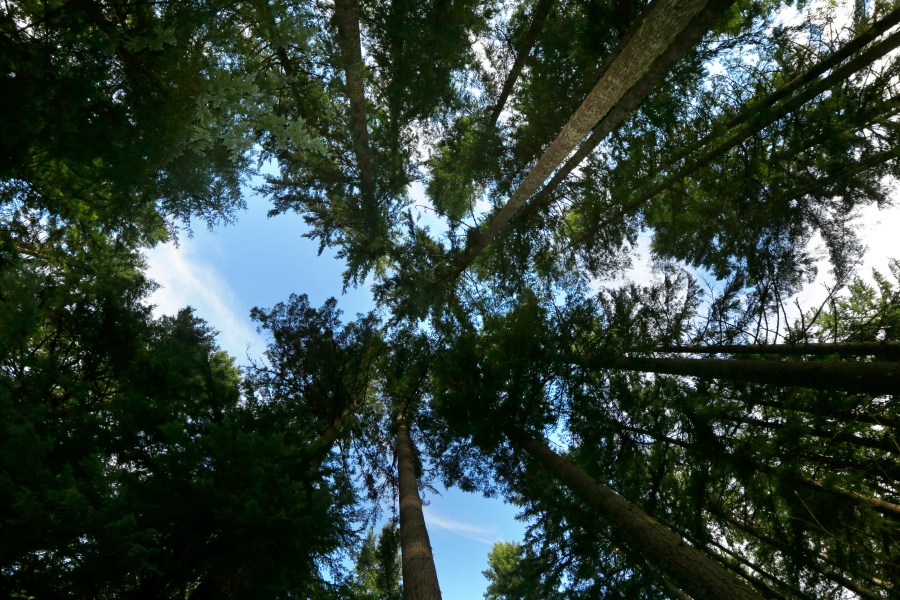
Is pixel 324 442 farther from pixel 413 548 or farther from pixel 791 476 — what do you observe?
pixel 791 476

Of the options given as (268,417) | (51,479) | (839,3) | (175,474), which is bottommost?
(51,479)

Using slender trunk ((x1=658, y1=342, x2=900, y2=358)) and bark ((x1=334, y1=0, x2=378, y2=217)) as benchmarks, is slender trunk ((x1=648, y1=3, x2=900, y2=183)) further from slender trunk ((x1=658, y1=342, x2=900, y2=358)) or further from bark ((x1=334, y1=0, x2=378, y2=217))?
bark ((x1=334, y1=0, x2=378, y2=217))

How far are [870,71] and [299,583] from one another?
10418 millimetres

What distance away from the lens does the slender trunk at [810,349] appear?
219 inches

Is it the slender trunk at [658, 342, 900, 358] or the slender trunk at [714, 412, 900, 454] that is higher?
the slender trunk at [658, 342, 900, 358]

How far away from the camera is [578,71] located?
778 centimetres

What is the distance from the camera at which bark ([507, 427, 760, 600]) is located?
3977 mm

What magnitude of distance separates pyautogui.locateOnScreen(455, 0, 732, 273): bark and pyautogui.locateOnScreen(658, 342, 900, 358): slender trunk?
4.36m

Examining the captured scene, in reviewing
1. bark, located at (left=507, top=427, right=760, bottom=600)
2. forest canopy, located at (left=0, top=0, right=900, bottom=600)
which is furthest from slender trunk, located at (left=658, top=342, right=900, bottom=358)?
bark, located at (left=507, top=427, right=760, bottom=600)

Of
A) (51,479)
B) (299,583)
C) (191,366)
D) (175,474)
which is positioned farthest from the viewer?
(191,366)

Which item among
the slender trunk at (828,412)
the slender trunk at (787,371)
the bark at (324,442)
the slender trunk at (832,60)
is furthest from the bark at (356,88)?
the slender trunk at (828,412)

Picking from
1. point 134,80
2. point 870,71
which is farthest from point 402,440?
point 870,71

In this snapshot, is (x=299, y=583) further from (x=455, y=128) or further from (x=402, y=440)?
(x=455, y=128)

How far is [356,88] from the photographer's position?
6.95 metres
